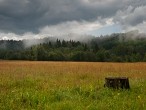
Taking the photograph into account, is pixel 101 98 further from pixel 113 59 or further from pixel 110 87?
pixel 113 59

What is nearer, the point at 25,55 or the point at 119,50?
the point at 25,55

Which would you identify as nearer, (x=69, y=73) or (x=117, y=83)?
(x=117, y=83)

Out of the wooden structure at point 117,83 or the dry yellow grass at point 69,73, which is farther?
the dry yellow grass at point 69,73

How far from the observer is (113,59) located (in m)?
100

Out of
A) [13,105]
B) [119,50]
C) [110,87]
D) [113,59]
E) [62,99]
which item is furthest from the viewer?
[119,50]

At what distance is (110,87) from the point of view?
14172 millimetres

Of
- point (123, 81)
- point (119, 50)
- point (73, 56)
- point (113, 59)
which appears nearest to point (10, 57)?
point (73, 56)

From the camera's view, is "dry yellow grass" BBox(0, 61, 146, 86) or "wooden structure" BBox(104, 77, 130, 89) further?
"dry yellow grass" BBox(0, 61, 146, 86)

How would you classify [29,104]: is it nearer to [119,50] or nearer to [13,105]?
[13,105]

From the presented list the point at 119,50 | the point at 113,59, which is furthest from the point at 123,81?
the point at 119,50

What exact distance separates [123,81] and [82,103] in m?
4.00

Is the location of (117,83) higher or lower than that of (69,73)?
lower

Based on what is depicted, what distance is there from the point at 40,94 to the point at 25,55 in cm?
9215

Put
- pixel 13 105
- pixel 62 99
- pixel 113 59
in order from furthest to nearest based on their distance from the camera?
1. pixel 113 59
2. pixel 62 99
3. pixel 13 105
